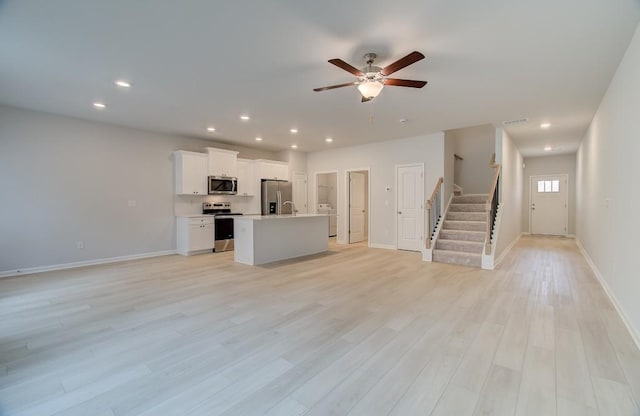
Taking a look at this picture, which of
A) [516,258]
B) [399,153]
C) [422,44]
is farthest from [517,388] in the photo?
[399,153]

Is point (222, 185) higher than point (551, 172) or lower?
lower

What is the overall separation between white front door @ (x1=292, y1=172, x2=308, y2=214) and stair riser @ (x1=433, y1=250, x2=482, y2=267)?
14.7ft

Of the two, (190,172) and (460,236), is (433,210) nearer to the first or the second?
(460,236)

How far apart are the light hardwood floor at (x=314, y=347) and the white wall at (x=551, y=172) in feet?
21.3

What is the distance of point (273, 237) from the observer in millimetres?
5781

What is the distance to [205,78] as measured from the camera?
3639 mm

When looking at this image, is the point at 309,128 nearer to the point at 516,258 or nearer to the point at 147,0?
the point at 147,0

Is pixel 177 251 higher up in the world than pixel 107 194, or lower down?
lower down

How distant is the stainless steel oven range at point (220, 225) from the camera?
6910mm

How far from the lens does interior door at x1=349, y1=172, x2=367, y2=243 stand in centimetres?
838

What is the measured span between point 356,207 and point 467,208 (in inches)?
116

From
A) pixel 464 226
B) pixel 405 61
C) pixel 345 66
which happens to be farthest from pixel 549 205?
pixel 345 66

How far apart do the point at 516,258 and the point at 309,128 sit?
509 centimetres

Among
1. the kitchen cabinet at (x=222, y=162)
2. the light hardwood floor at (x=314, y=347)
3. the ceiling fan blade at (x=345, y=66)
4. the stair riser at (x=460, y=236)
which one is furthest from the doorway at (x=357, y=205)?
the ceiling fan blade at (x=345, y=66)
